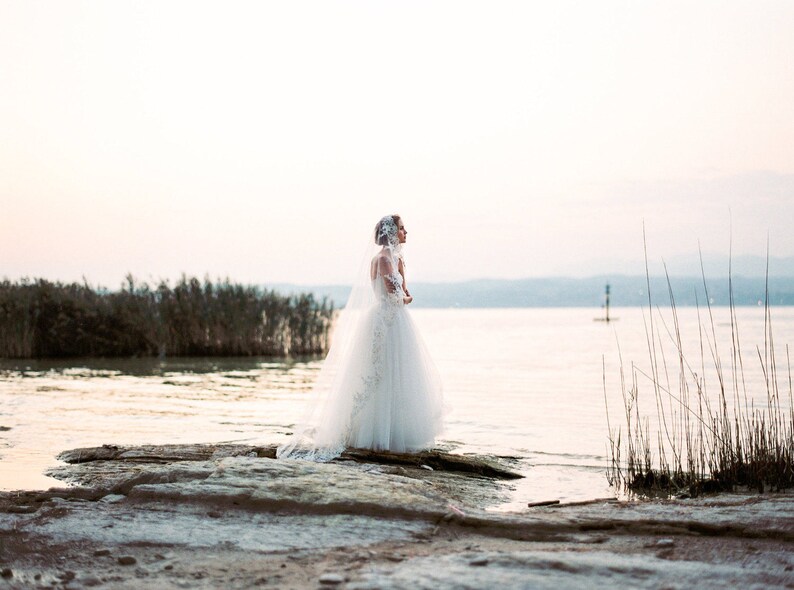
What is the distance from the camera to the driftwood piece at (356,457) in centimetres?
771

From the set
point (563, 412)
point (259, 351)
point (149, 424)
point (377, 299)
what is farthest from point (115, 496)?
point (259, 351)

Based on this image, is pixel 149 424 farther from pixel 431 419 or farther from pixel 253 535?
pixel 253 535

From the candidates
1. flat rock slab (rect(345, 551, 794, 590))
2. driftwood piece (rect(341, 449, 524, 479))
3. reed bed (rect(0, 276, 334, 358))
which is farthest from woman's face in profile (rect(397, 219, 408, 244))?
reed bed (rect(0, 276, 334, 358))

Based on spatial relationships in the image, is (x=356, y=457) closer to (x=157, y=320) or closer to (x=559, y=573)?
(x=559, y=573)

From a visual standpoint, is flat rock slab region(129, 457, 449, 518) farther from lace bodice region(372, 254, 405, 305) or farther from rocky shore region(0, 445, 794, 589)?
lace bodice region(372, 254, 405, 305)

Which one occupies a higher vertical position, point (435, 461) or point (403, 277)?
point (403, 277)

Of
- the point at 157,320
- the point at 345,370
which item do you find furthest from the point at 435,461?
the point at 157,320

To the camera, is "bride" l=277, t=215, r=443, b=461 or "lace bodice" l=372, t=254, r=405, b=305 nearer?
"bride" l=277, t=215, r=443, b=461

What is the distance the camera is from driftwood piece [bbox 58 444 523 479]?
25.3 feet

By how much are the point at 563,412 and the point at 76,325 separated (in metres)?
15.2

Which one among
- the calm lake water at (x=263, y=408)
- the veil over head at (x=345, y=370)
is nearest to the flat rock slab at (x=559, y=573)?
the calm lake water at (x=263, y=408)

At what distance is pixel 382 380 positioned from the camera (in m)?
8.22

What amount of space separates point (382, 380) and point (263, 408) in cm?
546

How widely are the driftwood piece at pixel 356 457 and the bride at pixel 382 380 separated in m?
0.29
